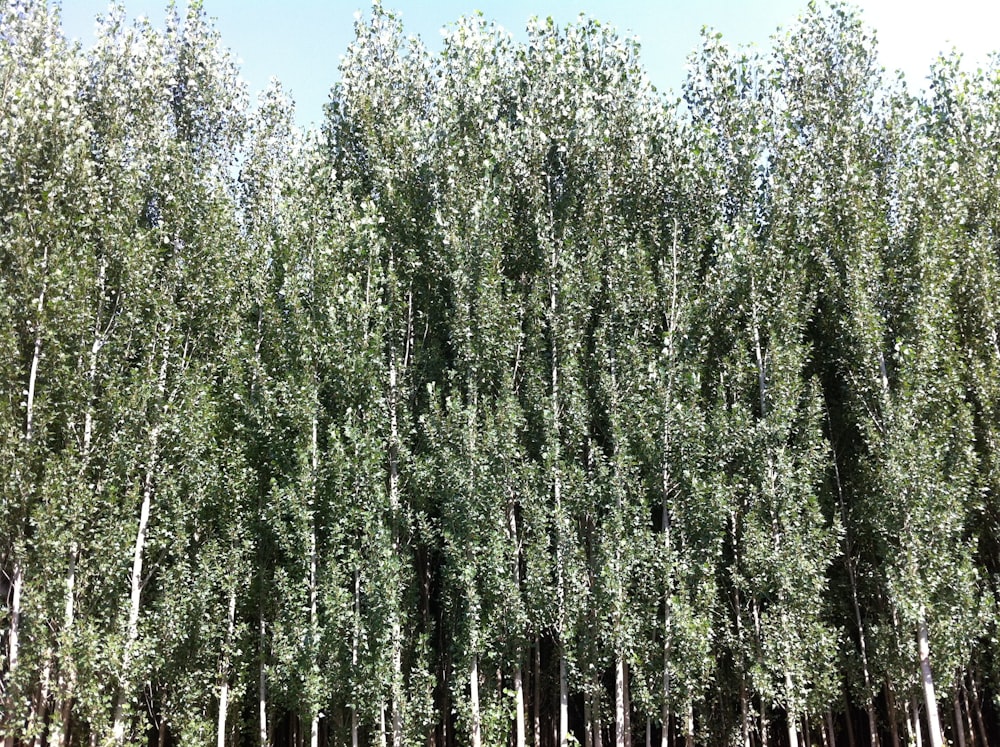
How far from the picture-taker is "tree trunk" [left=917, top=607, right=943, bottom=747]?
1276 cm

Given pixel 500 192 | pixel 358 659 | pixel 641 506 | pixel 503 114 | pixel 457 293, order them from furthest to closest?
pixel 503 114 → pixel 500 192 → pixel 457 293 → pixel 641 506 → pixel 358 659

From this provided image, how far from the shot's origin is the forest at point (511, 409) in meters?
12.8

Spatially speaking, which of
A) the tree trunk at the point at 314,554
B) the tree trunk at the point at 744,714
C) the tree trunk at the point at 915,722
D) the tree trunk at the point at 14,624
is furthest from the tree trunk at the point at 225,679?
the tree trunk at the point at 915,722

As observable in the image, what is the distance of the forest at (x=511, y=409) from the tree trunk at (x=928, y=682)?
0.11ft

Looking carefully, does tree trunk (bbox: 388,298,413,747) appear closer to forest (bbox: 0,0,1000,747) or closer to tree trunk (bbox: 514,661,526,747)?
forest (bbox: 0,0,1000,747)

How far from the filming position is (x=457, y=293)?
585 inches

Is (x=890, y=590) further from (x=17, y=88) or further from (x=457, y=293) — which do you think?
(x=17, y=88)

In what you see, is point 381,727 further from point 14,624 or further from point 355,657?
point 14,624

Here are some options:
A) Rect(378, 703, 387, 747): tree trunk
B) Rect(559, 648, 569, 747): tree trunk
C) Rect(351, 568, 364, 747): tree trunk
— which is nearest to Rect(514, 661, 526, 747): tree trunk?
Rect(559, 648, 569, 747): tree trunk

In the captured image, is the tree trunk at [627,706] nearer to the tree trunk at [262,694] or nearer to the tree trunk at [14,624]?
the tree trunk at [262,694]

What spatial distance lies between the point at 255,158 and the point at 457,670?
12.6m

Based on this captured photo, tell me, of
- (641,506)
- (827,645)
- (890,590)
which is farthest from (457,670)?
(890,590)

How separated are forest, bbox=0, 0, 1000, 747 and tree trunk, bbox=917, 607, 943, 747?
0.03 meters

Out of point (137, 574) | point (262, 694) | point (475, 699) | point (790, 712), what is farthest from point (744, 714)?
point (137, 574)
